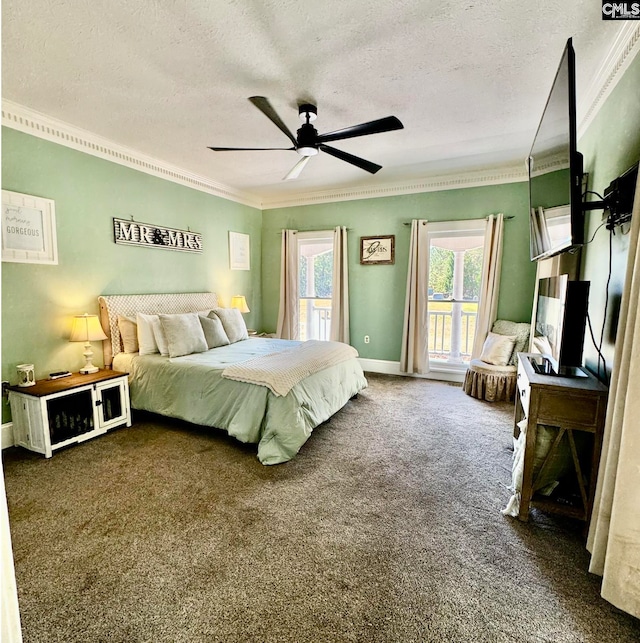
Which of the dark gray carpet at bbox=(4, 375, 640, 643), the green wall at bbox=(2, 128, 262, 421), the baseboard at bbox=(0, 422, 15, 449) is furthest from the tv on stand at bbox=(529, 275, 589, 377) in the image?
the baseboard at bbox=(0, 422, 15, 449)

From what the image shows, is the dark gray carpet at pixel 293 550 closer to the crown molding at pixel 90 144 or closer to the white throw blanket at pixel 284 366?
the white throw blanket at pixel 284 366

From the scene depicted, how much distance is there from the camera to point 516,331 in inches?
171

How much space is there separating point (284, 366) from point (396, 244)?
281cm

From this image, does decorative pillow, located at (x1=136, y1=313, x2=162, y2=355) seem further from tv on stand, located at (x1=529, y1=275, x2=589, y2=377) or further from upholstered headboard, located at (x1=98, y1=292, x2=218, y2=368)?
tv on stand, located at (x1=529, y1=275, x2=589, y2=377)

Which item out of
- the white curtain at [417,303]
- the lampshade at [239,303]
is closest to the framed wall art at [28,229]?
the lampshade at [239,303]

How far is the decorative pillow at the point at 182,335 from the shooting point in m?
3.60

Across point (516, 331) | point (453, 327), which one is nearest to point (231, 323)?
point (453, 327)

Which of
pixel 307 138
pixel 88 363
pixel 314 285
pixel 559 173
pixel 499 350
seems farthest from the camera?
pixel 314 285

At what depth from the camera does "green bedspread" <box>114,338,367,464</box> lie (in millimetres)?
2809

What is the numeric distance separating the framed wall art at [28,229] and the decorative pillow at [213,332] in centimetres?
146

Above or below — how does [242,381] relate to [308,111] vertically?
below

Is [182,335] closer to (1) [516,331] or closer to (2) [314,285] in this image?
(2) [314,285]

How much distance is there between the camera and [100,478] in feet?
8.45

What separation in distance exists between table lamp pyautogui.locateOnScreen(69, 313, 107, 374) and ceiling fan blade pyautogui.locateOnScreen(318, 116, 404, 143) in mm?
2509
